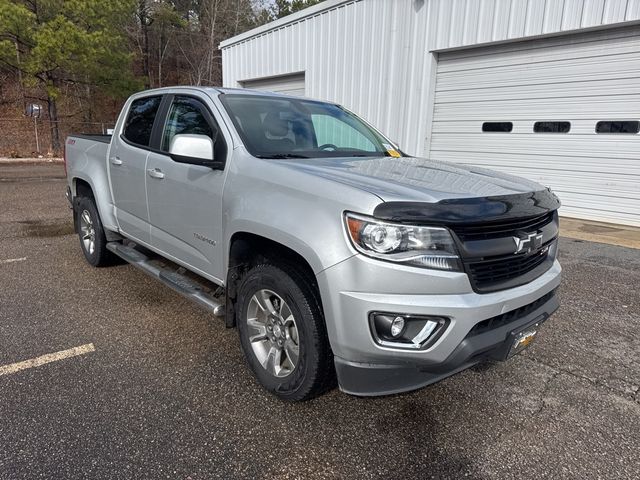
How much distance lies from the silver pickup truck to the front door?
1 centimetres

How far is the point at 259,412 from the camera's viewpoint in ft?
8.26

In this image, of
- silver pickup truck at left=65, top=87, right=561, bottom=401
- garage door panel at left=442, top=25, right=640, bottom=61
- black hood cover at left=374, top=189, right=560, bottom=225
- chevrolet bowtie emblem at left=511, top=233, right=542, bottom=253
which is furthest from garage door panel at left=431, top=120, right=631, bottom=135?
black hood cover at left=374, top=189, right=560, bottom=225

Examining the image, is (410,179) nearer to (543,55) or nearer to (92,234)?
(92,234)

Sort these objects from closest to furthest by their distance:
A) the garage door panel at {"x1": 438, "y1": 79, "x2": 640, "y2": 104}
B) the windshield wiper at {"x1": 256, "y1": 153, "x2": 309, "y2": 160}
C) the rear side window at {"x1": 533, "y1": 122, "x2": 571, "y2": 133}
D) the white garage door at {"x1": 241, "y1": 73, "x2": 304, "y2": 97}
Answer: the windshield wiper at {"x1": 256, "y1": 153, "x2": 309, "y2": 160}
the garage door panel at {"x1": 438, "y1": 79, "x2": 640, "y2": 104}
the rear side window at {"x1": 533, "y1": 122, "x2": 571, "y2": 133}
the white garage door at {"x1": 241, "y1": 73, "x2": 304, "y2": 97}

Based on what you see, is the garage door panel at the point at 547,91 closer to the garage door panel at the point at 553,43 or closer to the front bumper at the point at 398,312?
the garage door panel at the point at 553,43

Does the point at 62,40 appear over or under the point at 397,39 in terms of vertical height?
over

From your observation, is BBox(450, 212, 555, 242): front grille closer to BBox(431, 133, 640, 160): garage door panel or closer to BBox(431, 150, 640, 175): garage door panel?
BBox(431, 150, 640, 175): garage door panel

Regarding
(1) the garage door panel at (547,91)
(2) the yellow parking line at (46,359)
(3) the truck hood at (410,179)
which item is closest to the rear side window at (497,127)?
(1) the garage door panel at (547,91)

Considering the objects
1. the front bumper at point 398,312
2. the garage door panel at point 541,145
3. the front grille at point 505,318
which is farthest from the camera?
the garage door panel at point 541,145

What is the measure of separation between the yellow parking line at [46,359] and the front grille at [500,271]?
8.73 ft

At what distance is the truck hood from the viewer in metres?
2.16

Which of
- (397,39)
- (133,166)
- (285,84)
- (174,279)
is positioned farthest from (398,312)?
(285,84)

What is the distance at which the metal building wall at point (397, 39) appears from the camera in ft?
24.0

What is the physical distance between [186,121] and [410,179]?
Result: 6.37 feet
